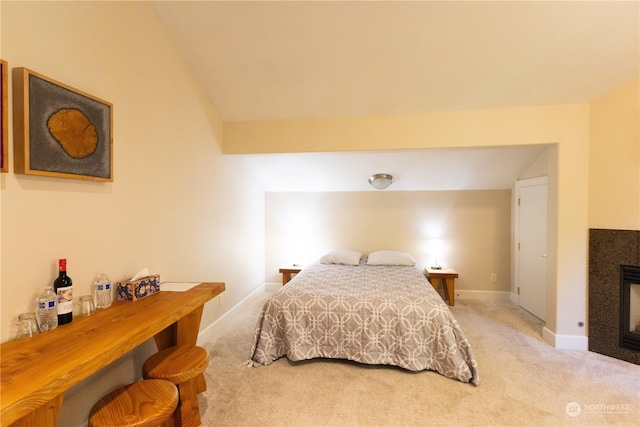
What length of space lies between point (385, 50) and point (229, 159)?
80.6 inches

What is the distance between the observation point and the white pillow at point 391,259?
152 inches

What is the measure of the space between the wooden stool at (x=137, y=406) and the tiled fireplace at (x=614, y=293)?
11.3ft

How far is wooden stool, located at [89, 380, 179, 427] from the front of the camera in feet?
4.01

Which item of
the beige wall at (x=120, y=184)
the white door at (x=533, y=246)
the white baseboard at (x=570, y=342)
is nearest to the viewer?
the beige wall at (x=120, y=184)

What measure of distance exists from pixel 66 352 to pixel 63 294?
0.40 metres

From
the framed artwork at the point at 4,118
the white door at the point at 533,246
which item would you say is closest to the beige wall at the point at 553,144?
the white door at the point at 533,246

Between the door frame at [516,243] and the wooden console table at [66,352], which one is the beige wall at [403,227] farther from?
the wooden console table at [66,352]

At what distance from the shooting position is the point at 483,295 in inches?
162

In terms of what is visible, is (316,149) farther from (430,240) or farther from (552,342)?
(552,342)

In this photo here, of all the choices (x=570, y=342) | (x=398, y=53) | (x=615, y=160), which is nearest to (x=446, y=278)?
(x=570, y=342)

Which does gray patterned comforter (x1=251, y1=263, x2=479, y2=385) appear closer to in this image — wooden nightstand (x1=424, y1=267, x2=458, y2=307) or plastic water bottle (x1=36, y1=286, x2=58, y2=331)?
wooden nightstand (x1=424, y1=267, x2=458, y2=307)

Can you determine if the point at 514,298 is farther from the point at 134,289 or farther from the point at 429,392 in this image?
the point at 134,289

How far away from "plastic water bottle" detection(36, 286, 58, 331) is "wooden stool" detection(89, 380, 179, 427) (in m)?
0.44

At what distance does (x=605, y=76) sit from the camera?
2.33 meters
